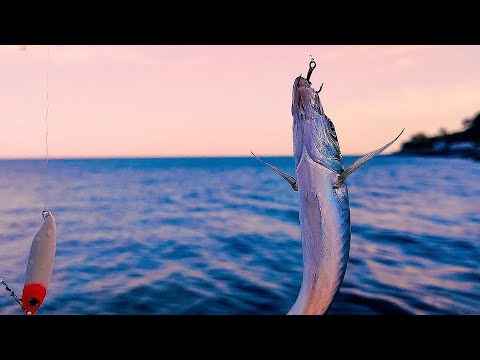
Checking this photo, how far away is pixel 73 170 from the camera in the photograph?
23094 mm

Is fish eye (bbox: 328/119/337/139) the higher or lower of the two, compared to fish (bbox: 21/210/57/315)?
higher

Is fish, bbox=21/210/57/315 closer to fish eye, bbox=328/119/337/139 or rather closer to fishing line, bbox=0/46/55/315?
fishing line, bbox=0/46/55/315

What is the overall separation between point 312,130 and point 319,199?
0.26 metres

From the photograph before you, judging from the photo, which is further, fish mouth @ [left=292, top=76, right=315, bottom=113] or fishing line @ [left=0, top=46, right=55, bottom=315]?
fishing line @ [left=0, top=46, right=55, bottom=315]

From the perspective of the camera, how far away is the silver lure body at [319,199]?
1399 millimetres

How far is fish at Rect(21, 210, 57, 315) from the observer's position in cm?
209

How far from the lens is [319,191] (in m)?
1.48

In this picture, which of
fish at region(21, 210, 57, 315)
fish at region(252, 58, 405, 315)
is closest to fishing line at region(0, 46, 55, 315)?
fish at region(21, 210, 57, 315)

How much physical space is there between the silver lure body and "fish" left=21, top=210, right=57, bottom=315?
1320 millimetres

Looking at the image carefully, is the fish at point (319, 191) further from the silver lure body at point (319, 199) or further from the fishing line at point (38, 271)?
the fishing line at point (38, 271)

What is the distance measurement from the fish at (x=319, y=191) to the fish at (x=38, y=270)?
4.33 ft

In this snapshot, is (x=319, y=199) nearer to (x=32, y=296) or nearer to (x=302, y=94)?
(x=302, y=94)
